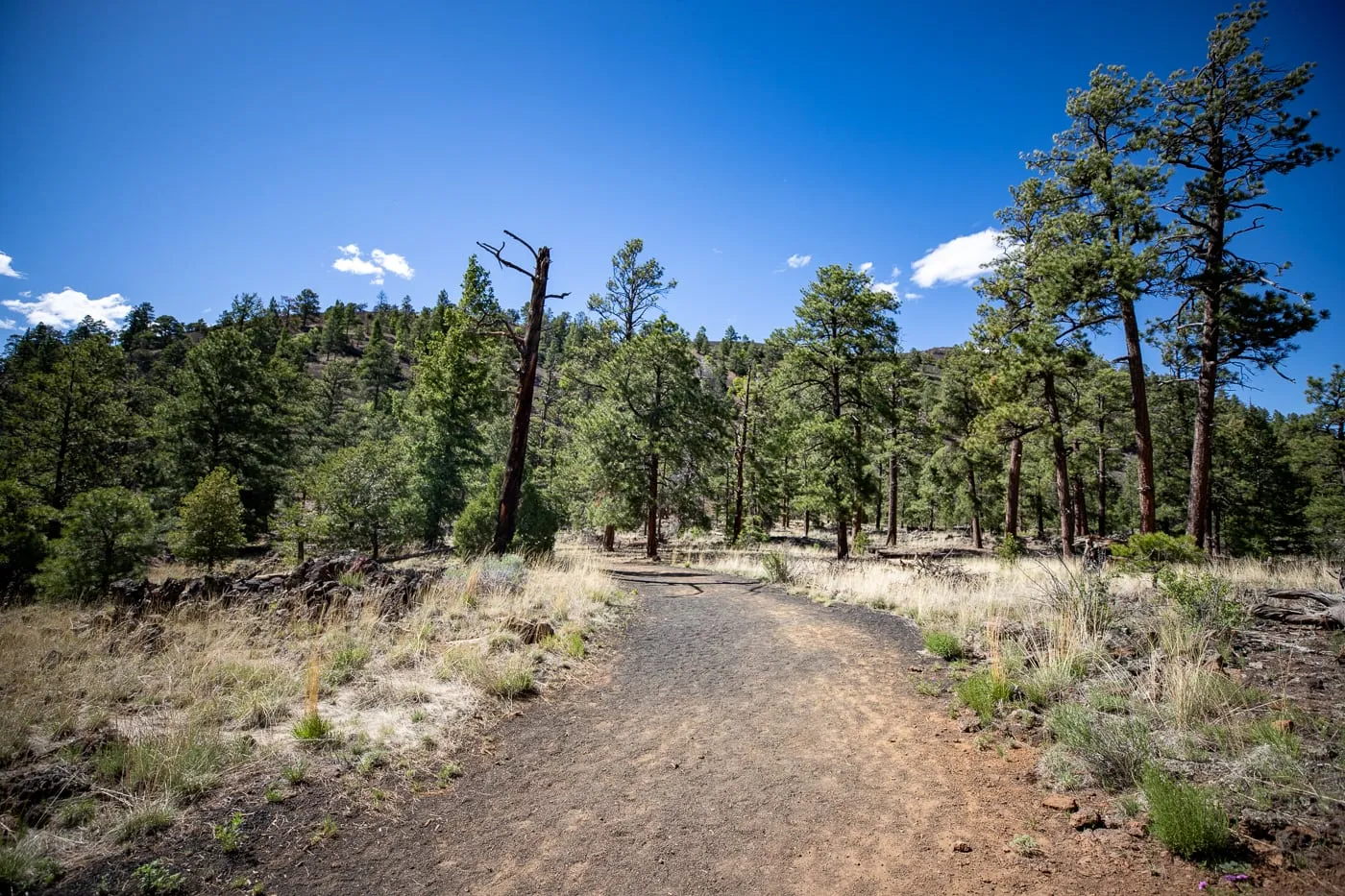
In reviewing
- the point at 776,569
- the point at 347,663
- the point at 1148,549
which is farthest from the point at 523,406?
the point at 1148,549

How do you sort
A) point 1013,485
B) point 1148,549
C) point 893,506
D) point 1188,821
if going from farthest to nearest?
point 893,506
point 1013,485
point 1148,549
point 1188,821

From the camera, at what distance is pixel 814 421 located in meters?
18.8

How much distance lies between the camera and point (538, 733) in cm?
507

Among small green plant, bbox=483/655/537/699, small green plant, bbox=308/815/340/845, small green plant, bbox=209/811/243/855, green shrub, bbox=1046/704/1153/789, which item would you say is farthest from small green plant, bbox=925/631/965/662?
small green plant, bbox=209/811/243/855

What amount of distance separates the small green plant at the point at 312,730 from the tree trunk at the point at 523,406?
25.9ft

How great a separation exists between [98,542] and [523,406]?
35.9 feet

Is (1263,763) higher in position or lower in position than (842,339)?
lower

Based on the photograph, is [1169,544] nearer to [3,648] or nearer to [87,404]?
[3,648]

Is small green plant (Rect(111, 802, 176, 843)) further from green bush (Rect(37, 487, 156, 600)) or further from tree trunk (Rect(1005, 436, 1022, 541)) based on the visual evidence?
tree trunk (Rect(1005, 436, 1022, 541))

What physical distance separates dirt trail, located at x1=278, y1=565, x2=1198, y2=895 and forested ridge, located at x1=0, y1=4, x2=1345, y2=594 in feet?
30.6

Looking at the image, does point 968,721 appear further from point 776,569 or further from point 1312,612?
point 776,569

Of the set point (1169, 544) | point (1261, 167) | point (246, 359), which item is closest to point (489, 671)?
point (1169, 544)

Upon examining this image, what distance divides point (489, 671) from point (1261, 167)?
2026 centimetres

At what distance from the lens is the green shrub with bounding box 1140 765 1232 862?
9.47 feet
